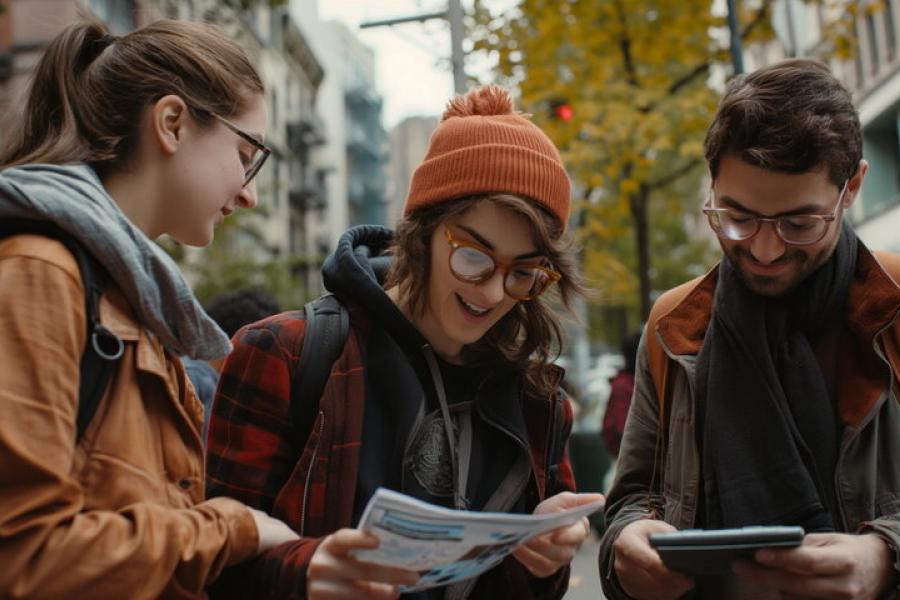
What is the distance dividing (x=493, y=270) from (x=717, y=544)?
90 centimetres

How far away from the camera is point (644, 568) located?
8.72 ft

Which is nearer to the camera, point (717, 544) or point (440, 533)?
point (440, 533)

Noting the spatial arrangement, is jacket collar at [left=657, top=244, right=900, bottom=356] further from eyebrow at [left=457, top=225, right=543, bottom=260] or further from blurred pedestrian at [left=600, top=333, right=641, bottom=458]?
blurred pedestrian at [left=600, top=333, right=641, bottom=458]

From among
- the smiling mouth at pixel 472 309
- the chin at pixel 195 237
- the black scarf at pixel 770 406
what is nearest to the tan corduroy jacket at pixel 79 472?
the chin at pixel 195 237

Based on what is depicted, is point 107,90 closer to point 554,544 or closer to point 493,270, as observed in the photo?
point 493,270

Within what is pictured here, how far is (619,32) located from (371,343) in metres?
9.01

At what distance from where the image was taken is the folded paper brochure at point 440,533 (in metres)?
1.84

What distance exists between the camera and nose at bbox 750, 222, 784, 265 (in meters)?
2.82

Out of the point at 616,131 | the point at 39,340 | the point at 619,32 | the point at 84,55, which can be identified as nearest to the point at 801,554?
the point at 39,340

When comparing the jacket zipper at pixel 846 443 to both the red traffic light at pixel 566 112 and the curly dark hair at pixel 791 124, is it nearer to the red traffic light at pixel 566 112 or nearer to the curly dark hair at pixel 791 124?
the curly dark hair at pixel 791 124

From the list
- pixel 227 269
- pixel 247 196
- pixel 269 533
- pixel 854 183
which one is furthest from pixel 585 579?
pixel 227 269

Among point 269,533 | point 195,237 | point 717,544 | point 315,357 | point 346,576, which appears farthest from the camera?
point 315,357

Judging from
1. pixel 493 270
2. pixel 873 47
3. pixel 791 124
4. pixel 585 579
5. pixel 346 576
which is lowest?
pixel 585 579

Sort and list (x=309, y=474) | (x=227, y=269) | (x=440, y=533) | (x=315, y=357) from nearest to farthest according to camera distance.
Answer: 1. (x=440, y=533)
2. (x=309, y=474)
3. (x=315, y=357)
4. (x=227, y=269)
